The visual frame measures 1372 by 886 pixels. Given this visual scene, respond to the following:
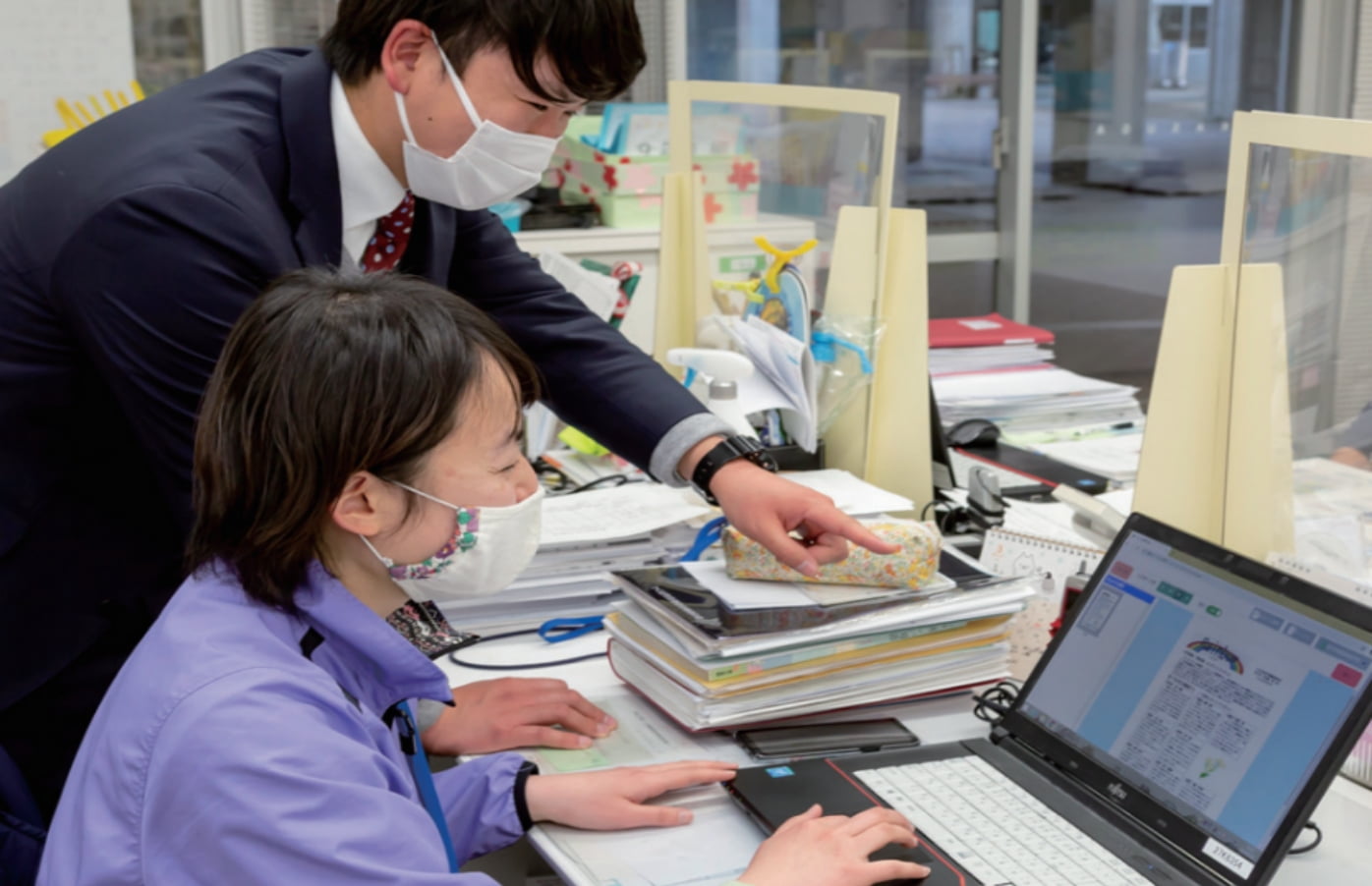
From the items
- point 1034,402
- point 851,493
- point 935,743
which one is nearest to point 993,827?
point 935,743

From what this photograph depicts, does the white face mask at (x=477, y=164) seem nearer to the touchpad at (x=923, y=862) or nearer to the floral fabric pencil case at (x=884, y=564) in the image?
the floral fabric pencil case at (x=884, y=564)

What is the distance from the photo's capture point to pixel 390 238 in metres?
1.53

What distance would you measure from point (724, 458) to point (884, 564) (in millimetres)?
248

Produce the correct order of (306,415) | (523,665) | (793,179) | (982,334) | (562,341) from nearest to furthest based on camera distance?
(306,415), (523,665), (562,341), (793,179), (982,334)

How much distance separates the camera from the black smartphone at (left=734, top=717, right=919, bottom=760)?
126 cm

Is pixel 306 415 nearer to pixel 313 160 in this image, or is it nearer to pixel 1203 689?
pixel 313 160

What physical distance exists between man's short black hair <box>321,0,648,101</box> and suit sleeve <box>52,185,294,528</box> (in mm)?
261

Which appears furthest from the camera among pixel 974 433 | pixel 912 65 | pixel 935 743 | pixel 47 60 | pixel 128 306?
pixel 912 65

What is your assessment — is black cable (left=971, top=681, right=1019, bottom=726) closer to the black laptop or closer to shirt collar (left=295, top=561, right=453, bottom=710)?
the black laptop

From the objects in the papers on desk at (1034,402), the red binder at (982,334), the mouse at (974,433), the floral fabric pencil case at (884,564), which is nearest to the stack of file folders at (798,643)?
the floral fabric pencil case at (884,564)

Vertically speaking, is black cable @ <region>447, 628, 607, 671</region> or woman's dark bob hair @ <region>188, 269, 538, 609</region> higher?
woman's dark bob hair @ <region>188, 269, 538, 609</region>

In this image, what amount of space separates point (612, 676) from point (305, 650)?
54 centimetres

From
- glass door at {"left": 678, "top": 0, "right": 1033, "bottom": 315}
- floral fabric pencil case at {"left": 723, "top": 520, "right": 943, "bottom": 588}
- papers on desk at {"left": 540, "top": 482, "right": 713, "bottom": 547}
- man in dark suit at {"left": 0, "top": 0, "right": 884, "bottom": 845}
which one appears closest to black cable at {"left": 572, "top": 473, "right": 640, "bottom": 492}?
papers on desk at {"left": 540, "top": 482, "right": 713, "bottom": 547}

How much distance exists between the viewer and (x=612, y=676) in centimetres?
147
